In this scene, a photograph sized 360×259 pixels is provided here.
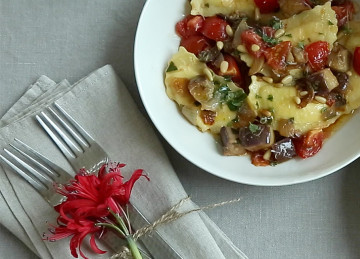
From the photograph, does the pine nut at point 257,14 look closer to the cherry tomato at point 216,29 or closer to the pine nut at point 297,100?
the cherry tomato at point 216,29

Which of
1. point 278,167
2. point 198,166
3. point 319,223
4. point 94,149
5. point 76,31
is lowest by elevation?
point 319,223

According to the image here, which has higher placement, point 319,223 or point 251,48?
point 251,48

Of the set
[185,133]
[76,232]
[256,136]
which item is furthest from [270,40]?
[76,232]

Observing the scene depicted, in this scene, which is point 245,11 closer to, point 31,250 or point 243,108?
point 243,108

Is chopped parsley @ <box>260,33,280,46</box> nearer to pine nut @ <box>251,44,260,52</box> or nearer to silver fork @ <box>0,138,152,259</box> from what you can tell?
pine nut @ <box>251,44,260,52</box>

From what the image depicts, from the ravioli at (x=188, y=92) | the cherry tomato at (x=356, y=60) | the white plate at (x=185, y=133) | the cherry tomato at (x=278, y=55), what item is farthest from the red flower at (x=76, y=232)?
the cherry tomato at (x=356, y=60)

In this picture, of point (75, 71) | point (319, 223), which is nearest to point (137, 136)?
point (75, 71)

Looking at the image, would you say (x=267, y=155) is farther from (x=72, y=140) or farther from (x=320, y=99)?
(x=72, y=140)
